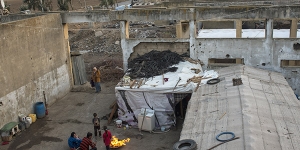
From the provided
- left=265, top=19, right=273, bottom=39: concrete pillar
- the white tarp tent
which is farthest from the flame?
left=265, top=19, right=273, bottom=39: concrete pillar

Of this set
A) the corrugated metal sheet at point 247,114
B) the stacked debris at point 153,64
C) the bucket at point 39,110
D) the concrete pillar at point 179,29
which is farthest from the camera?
the concrete pillar at point 179,29

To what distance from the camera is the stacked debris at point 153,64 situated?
1515cm

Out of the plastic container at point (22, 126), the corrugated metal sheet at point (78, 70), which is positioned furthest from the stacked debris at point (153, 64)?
the plastic container at point (22, 126)

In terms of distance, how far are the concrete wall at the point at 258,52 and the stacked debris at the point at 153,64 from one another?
1468 millimetres

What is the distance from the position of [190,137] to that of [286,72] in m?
8.50

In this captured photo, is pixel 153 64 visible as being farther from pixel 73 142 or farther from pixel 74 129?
pixel 73 142

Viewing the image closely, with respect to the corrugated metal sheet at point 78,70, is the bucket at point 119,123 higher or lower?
lower

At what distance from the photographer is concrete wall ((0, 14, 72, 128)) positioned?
13855mm

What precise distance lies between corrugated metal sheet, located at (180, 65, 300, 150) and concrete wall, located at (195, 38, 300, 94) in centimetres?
173

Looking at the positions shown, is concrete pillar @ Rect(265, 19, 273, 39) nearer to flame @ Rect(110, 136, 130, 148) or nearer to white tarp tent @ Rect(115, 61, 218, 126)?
white tarp tent @ Rect(115, 61, 218, 126)

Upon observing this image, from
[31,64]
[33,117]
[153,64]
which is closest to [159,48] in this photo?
[153,64]

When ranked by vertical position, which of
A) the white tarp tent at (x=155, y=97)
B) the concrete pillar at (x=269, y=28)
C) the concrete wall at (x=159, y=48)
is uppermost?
the concrete pillar at (x=269, y=28)

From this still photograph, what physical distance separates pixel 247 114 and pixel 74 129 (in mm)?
7737

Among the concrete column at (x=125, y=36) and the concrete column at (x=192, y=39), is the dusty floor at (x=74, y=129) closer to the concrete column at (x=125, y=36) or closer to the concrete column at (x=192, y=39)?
the concrete column at (x=125, y=36)
